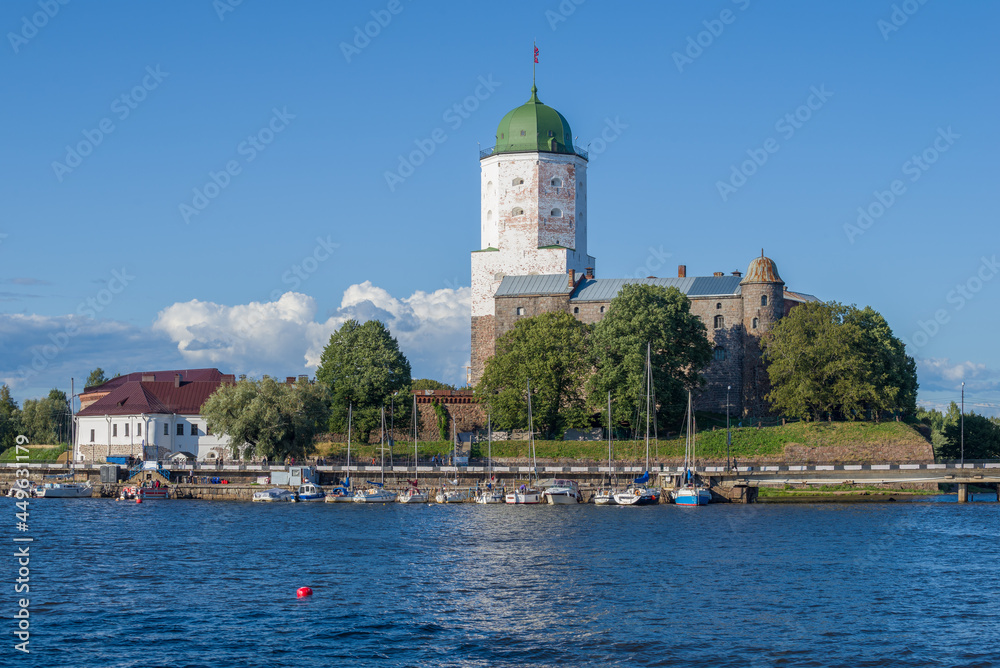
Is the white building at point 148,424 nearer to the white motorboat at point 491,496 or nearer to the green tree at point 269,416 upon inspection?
the green tree at point 269,416

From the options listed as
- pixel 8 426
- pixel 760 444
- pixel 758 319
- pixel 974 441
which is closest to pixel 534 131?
pixel 758 319

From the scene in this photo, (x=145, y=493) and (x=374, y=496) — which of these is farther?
(x=145, y=493)

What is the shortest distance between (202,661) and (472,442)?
2184 inches

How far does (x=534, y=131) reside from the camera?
92438mm

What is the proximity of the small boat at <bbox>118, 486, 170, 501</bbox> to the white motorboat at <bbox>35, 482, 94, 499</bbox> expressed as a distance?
315 cm

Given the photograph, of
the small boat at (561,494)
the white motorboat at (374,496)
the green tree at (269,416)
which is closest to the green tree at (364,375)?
the green tree at (269,416)

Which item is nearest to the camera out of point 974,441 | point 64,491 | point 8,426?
point 64,491

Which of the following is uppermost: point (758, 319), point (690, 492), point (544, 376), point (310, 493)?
point (758, 319)

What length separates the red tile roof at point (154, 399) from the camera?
85.1 meters

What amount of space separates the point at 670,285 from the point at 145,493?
3987cm

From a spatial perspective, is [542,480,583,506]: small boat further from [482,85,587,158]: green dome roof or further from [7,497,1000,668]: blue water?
[482,85,587,158]: green dome roof

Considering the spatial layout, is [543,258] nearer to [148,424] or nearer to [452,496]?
[452,496]

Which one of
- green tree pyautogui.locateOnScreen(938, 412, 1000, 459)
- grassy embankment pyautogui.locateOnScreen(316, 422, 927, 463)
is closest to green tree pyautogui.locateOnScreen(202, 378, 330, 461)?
grassy embankment pyautogui.locateOnScreen(316, 422, 927, 463)

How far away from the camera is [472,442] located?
80375mm
